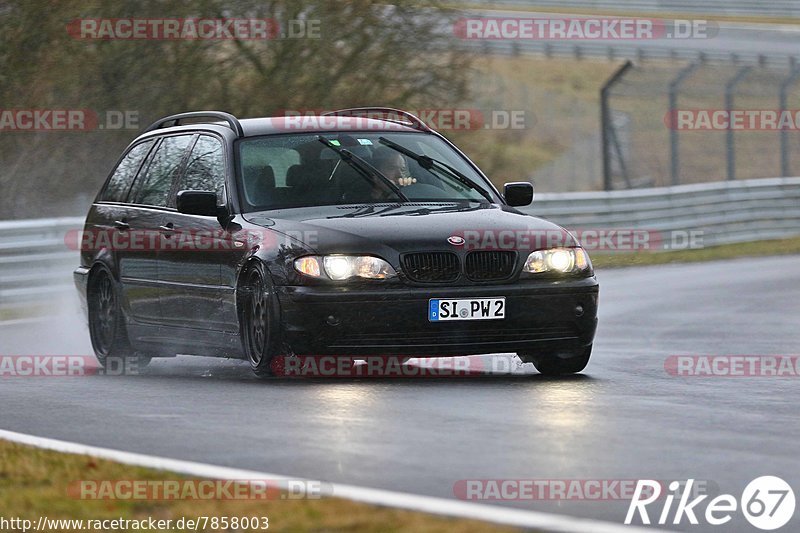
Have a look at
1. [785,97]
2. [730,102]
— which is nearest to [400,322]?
[730,102]

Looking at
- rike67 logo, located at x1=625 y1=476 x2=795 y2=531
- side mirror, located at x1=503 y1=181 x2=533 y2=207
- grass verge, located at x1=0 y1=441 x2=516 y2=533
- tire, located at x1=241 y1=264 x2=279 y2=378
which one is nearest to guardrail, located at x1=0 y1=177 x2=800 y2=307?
side mirror, located at x1=503 y1=181 x2=533 y2=207

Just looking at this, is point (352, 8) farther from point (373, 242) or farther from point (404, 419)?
point (404, 419)

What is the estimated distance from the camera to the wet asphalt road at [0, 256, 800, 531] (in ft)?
22.3

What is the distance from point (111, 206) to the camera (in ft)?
42.8

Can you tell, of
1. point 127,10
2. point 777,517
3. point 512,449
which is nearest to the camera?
point 777,517

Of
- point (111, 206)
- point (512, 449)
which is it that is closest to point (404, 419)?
point (512, 449)

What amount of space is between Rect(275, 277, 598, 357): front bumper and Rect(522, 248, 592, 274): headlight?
0.33ft

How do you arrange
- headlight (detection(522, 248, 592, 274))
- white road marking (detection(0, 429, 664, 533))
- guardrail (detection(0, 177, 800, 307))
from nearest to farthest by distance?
white road marking (detection(0, 429, 664, 533)), headlight (detection(522, 248, 592, 274)), guardrail (detection(0, 177, 800, 307))

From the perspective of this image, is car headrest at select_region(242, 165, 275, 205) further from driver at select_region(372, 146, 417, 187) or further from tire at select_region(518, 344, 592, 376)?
tire at select_region(518, 344, 592, 376)

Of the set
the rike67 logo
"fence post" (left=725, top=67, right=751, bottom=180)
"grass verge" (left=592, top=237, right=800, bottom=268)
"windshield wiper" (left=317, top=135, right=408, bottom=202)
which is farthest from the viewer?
"fence post" (left=725, top=67, right=751, bottom=180)

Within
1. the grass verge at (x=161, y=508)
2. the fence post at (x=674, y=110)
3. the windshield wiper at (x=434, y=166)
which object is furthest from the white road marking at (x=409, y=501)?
the fence post at (x=674, y=110)

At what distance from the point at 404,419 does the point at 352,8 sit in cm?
1774

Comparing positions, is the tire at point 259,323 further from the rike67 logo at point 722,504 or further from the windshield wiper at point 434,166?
the rike67 logo at point 722,504

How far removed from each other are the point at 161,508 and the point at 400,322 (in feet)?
14.1
